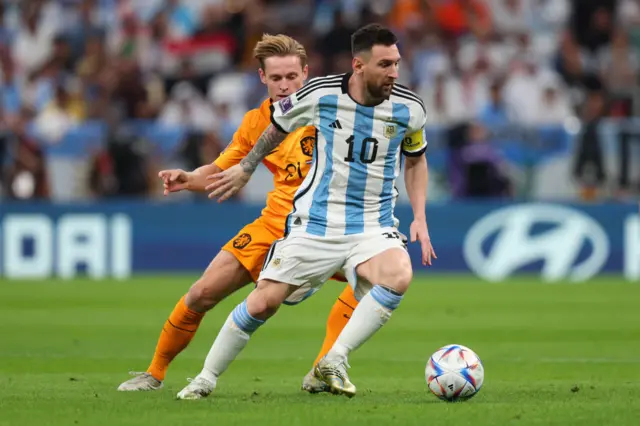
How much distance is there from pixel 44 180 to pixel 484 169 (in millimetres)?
6433

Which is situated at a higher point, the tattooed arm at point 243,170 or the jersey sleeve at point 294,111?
the jersey sleeve at point 294,111

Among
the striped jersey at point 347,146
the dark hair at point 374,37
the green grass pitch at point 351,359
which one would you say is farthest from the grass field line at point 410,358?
the dark hair at point 374,37

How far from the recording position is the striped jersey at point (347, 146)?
24.0 feet

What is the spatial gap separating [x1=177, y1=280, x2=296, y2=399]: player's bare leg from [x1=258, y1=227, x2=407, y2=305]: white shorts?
0.27ft

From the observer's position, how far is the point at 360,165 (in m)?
7.35

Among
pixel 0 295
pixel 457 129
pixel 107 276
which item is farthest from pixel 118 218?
pixel 457 129

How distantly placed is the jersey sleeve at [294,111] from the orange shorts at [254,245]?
34.1 inches

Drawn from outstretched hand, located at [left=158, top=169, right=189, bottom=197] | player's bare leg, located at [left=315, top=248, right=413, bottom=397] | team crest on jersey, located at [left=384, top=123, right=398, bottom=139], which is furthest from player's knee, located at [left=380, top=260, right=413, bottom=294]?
outstretched hand, located at [left=158, top=169, right=189, bottom=197]

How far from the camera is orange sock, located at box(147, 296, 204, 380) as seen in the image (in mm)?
7914

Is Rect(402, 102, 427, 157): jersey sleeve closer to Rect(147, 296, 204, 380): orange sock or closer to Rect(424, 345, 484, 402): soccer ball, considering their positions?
Rect(424, 345, 484, 402): soccer ball

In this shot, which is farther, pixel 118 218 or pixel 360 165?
pixel 118 218

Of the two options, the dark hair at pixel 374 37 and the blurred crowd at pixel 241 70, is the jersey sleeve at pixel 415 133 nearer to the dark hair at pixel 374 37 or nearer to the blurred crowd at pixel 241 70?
the dark hair at pixel 374 37

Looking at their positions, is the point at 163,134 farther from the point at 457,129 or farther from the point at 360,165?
the point at 360,165

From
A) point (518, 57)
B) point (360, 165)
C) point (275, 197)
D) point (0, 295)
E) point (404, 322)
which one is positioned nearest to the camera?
point (360, 165)
